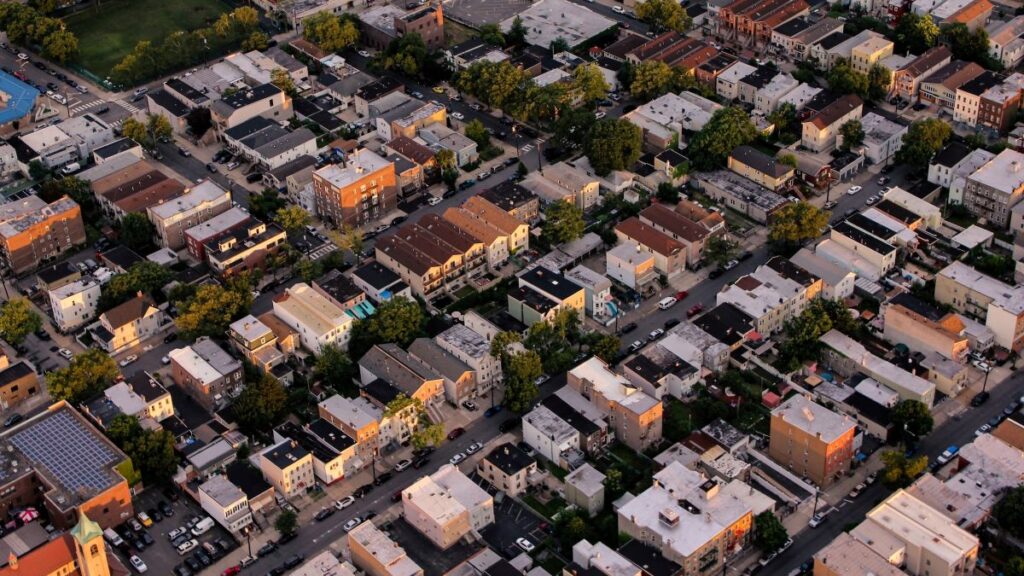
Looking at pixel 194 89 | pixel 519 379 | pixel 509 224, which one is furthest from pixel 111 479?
pixel 194 89

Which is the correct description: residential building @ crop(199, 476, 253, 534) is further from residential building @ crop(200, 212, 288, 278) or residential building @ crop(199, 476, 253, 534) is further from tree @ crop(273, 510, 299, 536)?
residential building @ crop(200, 212, 288, 278)

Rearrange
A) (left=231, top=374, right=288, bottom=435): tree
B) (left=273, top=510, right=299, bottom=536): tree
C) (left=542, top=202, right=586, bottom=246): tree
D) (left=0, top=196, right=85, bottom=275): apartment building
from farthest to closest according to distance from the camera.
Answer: (left=0, top=196, right=85, bottom=275): apartment building → (left=542, top=202, right=586, bottom=246): tree → (left=231, top=374, right=288, bottom=435): tree → (left=273, top=510, right=299, bottom=536): tree

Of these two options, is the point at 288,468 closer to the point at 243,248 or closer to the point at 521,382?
the point at 521,382

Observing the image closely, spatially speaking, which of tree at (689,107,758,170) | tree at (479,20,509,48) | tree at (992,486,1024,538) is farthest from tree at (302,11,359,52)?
tree at (992,486,1024,538)

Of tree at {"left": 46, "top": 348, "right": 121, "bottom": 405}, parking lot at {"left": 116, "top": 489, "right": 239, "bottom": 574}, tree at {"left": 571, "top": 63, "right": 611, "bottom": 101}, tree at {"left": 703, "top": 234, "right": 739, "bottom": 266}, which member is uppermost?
tree at {"left": 571, "top": 63, "right": 611, "bottom": 101}

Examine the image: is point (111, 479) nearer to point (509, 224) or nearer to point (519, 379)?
point (519, 379)

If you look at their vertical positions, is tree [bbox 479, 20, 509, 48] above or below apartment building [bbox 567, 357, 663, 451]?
above

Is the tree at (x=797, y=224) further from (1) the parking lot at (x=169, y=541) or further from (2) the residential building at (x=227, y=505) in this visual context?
(1) the parking lot at (x=169, y=541)

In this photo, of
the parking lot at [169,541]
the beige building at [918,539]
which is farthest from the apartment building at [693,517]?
the parking lot at [169,541]
